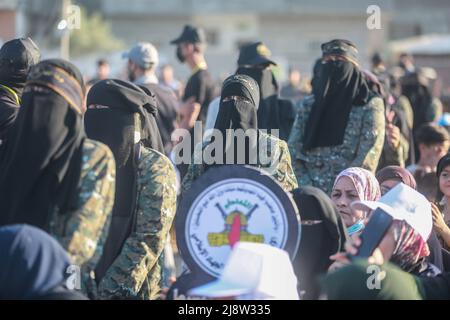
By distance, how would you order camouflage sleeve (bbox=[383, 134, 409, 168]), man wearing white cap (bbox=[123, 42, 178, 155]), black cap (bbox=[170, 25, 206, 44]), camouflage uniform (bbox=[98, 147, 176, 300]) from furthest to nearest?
black cap (bbox=[170, 25, 206, 44]), man wearing white cap (bbox=[123, 42, 178, 155]), camouflage sleeve (bbox=[383, 134, 409, 168]), camouflage uniform (bbox=[98, 147, 176, 300])

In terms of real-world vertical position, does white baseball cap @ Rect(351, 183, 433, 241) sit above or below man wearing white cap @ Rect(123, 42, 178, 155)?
below

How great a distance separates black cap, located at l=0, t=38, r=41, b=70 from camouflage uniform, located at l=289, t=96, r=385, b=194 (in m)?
2.15

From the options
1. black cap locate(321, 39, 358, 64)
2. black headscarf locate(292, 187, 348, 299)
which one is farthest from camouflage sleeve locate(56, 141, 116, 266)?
black cap locate(321, 39, 358, 64)

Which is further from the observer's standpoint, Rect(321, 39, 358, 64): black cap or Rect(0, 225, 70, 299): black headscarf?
Rect(321, 39, 358, 64): black cap

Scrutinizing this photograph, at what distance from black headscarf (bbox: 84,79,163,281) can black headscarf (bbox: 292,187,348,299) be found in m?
0.89

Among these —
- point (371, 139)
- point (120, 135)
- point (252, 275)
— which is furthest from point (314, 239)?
point (371, 139)

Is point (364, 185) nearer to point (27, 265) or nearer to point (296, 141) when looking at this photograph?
point (296, 141)

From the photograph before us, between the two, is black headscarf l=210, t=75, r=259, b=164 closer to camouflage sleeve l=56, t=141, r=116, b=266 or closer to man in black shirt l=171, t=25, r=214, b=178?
camouflage sleeve l=56, t=141, r=116, b=266

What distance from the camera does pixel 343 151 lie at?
7.70 meters

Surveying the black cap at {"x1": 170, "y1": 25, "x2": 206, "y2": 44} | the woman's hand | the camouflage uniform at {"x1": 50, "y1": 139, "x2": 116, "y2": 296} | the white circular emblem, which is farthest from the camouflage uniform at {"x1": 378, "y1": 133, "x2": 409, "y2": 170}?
the camouflage uniform at {"x1": 50, "y1": 139, "x2": 116, "y2": 296}

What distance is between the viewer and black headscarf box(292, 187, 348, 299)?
4.65 meters

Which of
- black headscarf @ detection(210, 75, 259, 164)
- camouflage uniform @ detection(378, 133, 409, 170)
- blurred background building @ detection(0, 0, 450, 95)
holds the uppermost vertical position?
blurred background building @ detection(0, 0, 450, 95)

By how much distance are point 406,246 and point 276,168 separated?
1.56 m

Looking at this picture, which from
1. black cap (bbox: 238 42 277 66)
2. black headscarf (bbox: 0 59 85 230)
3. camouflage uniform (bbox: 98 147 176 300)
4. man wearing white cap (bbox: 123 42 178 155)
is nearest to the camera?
black headscarf (bbox: 0 59 85 230)
